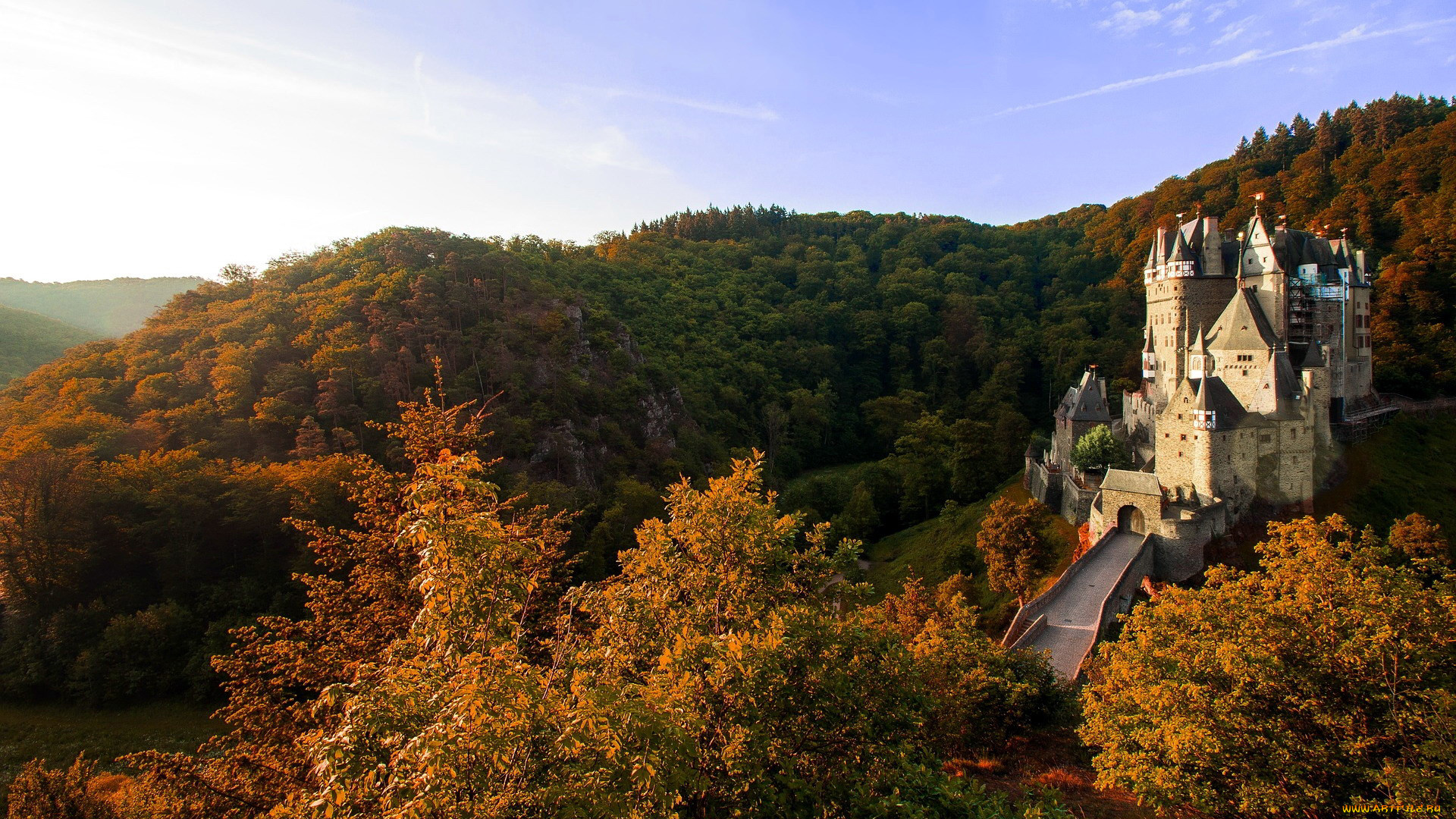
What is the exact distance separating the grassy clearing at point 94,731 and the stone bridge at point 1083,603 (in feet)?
97.1

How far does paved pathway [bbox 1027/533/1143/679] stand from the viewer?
70.6ft

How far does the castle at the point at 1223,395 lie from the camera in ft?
88.1

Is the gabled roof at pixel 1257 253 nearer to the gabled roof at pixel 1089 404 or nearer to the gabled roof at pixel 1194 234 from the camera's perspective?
the gabled roof at pixel 1194 234

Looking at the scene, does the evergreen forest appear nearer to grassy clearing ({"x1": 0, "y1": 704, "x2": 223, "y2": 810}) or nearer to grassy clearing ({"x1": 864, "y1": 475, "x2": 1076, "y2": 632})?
grassy clearing ({"x1": 0, "y1": 704, "x2": 223, "y2": 810})

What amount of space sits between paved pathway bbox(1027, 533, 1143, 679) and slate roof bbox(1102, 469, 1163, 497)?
207 centimetres

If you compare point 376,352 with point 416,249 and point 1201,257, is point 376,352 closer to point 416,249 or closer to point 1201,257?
point 416,249

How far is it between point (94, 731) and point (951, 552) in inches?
1519

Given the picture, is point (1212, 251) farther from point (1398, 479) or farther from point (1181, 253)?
point (1398, 479)

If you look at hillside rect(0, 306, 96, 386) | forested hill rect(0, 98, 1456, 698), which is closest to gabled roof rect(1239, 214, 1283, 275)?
forested hill rect(0, 98, 1456, 698)

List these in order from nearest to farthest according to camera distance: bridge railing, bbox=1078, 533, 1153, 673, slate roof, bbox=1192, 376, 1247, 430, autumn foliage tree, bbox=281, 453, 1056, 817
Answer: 1. autumn foliage tree, bbox=281, 453, 1056, 817
2. bridge railing, bbox=1078, 533, 1153, 673
3. slate roof, bbox=1192, 376, 1247, 430

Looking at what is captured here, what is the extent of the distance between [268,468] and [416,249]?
2912 centimetres

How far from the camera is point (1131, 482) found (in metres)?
28.1

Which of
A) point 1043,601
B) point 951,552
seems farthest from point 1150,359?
point 1043,601

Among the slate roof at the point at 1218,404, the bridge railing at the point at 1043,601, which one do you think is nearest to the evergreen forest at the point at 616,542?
the bridge railing at the point at 1043,601
